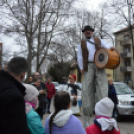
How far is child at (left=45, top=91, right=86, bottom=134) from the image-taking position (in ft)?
8.81

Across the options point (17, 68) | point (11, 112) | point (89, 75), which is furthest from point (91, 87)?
point (11, 112)

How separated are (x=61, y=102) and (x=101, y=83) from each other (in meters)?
1.98

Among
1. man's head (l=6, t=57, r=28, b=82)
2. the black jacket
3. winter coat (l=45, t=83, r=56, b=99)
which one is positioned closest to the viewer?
the black jacket

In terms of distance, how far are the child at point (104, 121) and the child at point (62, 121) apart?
0.24m

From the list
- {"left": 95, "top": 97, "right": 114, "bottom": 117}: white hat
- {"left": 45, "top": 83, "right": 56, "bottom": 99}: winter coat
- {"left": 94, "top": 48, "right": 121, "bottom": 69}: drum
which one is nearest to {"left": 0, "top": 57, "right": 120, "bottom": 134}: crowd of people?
{"left": 95, "top": 97, "right": 114, "bottom": 117}: white hat

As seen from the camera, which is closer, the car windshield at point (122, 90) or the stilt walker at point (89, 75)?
the stilt walker at point (89, 75)

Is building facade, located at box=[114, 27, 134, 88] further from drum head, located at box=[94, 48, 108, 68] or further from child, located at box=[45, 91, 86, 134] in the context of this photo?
child, located at box=[45, 91, 86, 134]

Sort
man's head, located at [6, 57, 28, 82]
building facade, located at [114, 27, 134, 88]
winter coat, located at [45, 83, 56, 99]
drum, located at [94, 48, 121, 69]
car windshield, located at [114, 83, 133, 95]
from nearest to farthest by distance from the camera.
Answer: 1. man's head, located at [6, 57, 28, 82]
2. drum, located at [94, 48, 121, 69]
3. car windshield, located at [114, 83, 133, 95]
4. winter coat, located at [45, 83, 56, 99]
5. building facade, located at [114, 27, 134, 88]

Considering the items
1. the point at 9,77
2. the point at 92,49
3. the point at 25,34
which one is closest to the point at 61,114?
the point at 9,77

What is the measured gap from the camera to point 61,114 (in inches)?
106

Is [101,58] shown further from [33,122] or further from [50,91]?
[50,91]

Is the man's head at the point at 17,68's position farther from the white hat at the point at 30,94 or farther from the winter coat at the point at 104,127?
the winter coat at the point at 104,127

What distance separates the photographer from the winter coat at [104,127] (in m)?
2.79

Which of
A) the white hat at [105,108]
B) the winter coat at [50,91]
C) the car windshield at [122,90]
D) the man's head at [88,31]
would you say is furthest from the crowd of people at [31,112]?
the winter coat at [50,91]
